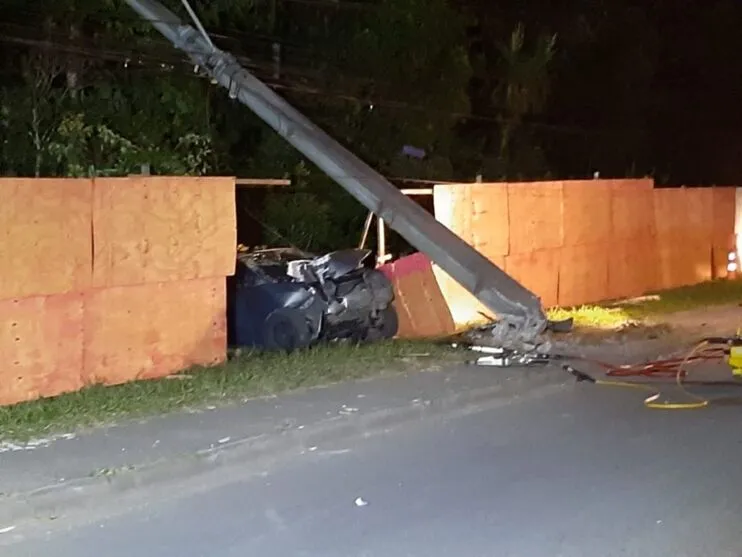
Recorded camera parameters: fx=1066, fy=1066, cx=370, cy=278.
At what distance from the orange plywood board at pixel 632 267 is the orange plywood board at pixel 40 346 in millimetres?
12429

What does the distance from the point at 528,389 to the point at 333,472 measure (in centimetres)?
416

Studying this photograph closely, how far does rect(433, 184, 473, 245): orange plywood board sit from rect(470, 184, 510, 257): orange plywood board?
11 cm

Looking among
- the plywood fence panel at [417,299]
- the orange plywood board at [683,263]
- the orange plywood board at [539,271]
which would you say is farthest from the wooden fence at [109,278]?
the orange plywood board at [683,263]

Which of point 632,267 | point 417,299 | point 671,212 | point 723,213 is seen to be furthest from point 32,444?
point 723,213

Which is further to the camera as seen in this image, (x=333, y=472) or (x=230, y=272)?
(x=230, y=272)

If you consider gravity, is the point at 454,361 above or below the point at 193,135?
below

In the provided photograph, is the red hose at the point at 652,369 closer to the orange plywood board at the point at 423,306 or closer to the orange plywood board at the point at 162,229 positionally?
the orange plywood board at the point at 423,306

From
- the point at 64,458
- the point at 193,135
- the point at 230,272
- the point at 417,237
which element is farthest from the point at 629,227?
the point at 64,458

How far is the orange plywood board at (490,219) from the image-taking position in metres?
17.3

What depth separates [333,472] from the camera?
850cm

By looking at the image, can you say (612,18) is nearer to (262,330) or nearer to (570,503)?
(262,330)

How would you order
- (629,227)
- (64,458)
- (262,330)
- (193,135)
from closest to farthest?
1. (64,458)
2. (262,330)
3. (193,135)
4. (629,227)

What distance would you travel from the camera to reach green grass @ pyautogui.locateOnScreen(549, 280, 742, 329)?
683 inches

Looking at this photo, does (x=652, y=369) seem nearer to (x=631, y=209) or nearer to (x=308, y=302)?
(x=308, y=302)
